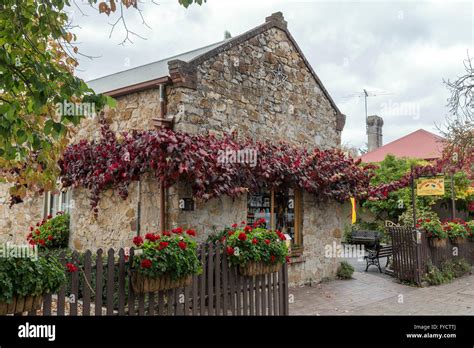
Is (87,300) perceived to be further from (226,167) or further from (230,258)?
(226,167)

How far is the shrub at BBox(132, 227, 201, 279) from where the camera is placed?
13.6ft

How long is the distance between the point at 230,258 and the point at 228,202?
2.67 metres

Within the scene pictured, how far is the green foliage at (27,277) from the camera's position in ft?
9.66

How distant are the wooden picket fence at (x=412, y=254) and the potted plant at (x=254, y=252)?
5.15 meters

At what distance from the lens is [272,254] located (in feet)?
18.6

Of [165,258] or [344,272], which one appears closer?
[165,258]

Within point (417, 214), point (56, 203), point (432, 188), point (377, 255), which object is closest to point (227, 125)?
point (56, 203)

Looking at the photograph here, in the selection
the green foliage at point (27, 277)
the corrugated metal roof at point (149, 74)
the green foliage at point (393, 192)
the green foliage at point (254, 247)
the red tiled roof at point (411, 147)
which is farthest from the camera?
the red tiled roof at point (411, 147)

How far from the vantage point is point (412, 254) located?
9.79 meters

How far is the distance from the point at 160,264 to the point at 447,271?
8.80 meters

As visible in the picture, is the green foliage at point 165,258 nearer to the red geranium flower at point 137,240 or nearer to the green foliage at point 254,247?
the red geranium flower at point 137,240

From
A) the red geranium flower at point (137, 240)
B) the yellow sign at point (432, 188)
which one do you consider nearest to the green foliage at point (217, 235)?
the red geranium flower at point (137, 240)
